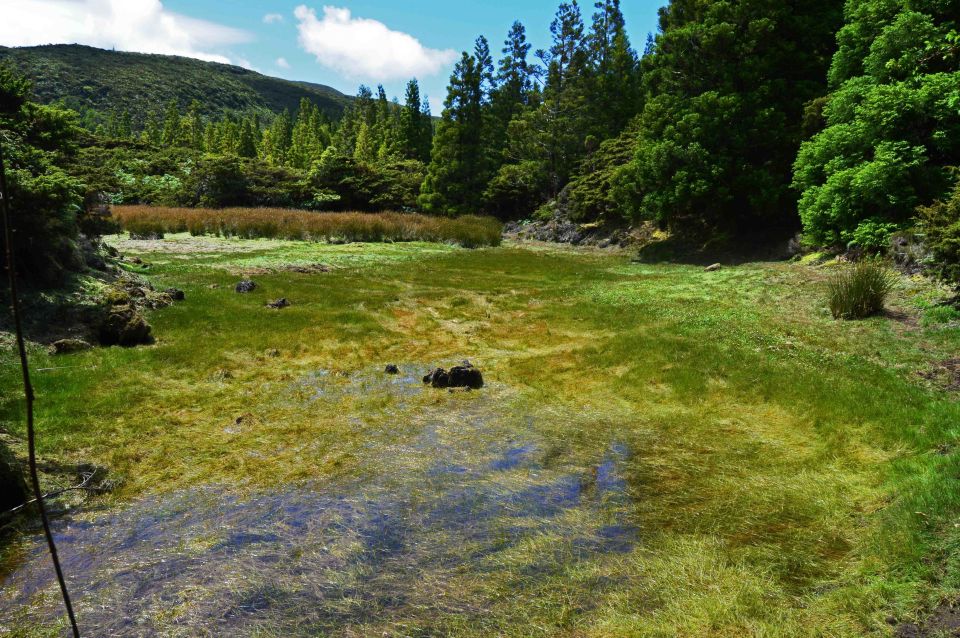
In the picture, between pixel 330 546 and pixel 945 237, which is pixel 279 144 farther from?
pixel 330 546

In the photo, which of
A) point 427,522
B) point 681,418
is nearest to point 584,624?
point 427,522

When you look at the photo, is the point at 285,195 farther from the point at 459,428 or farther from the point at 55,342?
the point at 459,428

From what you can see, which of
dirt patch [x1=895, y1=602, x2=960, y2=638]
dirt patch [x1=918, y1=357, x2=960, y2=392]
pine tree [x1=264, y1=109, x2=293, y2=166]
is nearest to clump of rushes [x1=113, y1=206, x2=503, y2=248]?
dirt patch [x1=918, y1=357, x2=960, y2=392]

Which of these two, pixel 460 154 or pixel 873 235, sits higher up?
pixel 460 154

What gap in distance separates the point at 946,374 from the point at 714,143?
1946cm

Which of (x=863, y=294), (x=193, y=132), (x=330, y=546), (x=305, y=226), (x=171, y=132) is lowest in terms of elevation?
(x=330, y=546)

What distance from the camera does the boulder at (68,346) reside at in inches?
388

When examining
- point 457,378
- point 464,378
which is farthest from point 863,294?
point 457,378

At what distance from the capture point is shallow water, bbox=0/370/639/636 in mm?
4254

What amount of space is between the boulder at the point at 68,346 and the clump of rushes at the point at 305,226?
2344 centimetres

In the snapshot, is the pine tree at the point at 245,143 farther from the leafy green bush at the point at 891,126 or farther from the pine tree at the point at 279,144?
the leafy green bush at the point at 891,126

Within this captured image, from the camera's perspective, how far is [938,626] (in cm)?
369

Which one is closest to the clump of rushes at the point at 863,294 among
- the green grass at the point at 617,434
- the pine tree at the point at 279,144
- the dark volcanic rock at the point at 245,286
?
the green grass at the point at 617,434

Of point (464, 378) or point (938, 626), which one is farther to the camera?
point (464, 378)
